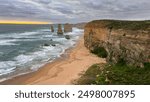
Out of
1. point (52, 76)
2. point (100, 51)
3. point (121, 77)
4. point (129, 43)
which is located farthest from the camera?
point (100, 51)

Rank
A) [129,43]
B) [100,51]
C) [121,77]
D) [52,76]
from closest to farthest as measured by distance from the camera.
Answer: [121,77] < [52,76] < [129,43] < [100,51]

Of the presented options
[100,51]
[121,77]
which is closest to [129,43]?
[121,77]

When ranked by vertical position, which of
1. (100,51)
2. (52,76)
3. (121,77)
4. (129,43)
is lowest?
(52,76)

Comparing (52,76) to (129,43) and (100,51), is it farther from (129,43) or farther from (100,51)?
(100,51)

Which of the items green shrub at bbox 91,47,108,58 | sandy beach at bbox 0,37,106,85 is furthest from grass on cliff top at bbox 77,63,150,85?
green shrub at bbox 91,47,108,58

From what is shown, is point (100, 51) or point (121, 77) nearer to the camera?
point (121, 77)

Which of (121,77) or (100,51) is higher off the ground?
(121,77)

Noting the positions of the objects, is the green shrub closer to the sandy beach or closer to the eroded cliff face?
the eroded cliff face

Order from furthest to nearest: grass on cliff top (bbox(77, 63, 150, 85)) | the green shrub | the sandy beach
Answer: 1. the green shrub
2. the sandy beach
3. grass on cliff top (bbox(77, 63, 150, 85))

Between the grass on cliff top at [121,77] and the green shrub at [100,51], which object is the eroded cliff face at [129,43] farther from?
the grass on cliff top at [121,77]

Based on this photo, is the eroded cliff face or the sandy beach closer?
the sandy beach

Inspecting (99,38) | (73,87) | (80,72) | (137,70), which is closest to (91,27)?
(99,38)
